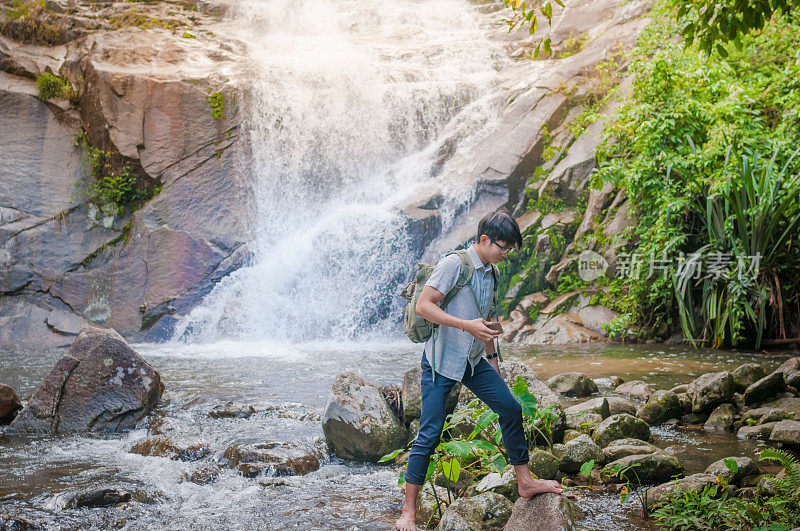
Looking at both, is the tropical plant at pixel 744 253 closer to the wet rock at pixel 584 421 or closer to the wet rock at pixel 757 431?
the wet rock at pixel 757 431

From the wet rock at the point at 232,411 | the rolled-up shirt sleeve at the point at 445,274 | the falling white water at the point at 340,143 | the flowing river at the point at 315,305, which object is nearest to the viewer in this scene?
the rolled-up shirt sleeve at the point at 445,274

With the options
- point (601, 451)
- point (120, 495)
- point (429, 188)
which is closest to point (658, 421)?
point (601, 451)

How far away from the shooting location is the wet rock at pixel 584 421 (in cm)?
459

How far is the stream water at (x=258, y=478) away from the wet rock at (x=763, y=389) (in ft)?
2.25

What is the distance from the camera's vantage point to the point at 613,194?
11.3 meters

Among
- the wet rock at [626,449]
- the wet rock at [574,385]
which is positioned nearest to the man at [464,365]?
the wet rock at [626,449]

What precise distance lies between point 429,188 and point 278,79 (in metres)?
5.87

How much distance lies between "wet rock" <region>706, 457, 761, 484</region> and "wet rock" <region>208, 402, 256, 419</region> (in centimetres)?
428

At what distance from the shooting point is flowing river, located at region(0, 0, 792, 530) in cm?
394

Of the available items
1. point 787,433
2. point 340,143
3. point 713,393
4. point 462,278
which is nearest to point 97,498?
point 462,278

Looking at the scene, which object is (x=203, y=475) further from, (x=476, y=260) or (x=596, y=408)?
(x=596, y=408)

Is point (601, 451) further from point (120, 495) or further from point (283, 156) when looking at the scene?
point (283, 156)

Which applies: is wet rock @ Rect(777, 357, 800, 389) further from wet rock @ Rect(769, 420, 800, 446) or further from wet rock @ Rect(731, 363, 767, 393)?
wet rock @ Rect(769, 420, 800, 446)

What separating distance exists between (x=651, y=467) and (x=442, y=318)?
189 centimetres
